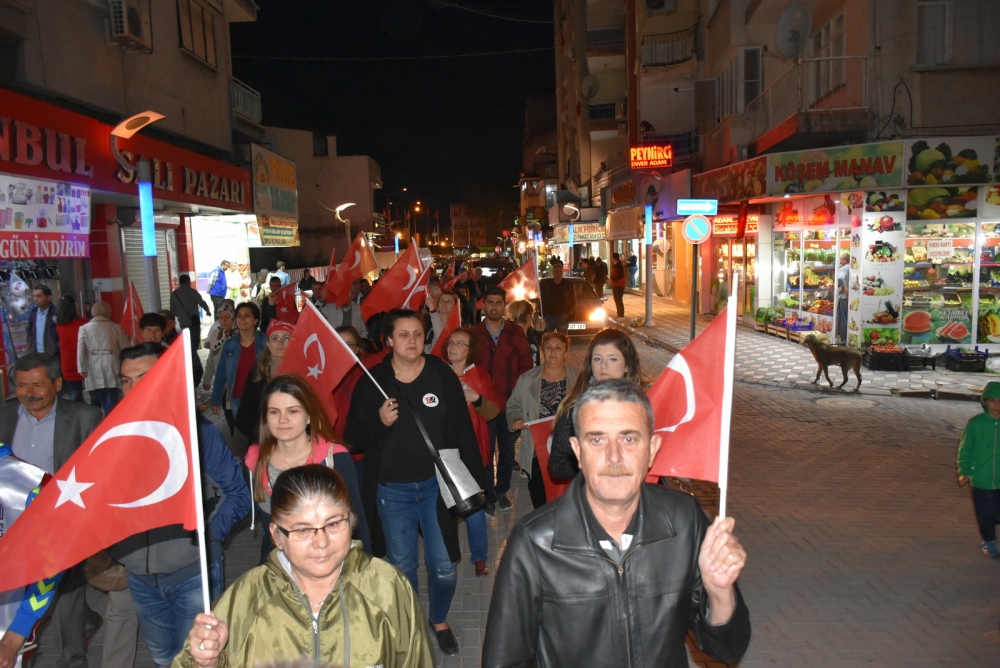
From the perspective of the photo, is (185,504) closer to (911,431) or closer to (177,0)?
(911,431)

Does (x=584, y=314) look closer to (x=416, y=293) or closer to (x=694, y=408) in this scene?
(x=416, y=293)

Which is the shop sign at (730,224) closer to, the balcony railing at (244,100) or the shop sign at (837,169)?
the shop sign at (837,169)

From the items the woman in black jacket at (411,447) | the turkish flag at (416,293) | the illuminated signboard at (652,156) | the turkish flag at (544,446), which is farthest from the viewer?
the illuminated signboard at (652,156)

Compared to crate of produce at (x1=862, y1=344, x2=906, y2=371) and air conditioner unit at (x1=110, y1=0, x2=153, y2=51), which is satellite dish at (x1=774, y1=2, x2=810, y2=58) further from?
air conditioner unit at (x1=110, y1=0, x2=153, y2=51)

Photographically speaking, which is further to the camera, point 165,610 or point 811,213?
point 811,213

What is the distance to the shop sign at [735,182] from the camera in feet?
58.5

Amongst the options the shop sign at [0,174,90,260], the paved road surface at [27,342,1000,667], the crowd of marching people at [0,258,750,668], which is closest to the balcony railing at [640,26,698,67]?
the paved road surface at [27,342,1000,667]

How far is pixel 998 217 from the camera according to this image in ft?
49.2

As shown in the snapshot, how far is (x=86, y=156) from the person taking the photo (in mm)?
12742

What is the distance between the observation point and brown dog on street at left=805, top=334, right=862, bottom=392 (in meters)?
13.1

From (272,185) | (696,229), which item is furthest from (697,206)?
(272,185)

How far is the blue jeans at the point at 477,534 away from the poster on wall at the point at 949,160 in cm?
1256

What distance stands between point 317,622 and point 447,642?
8.55 ft

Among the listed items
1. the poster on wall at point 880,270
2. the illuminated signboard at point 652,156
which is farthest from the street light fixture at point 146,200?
the illuminated signboard at point 652,156
